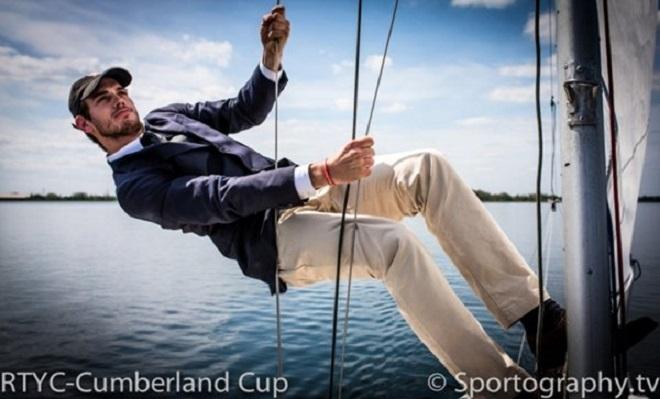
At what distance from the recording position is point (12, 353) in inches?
389

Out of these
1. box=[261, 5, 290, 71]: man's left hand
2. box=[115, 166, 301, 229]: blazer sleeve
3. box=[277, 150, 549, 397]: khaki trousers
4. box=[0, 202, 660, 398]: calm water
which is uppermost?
box=[261, 5, 290, 71]: man's left hand

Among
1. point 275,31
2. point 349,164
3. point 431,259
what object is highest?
point 275,31

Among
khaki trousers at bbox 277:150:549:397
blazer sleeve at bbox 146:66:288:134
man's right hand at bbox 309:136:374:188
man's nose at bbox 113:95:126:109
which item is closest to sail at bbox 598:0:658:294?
khaki trousers at bbox 277:150:549:397

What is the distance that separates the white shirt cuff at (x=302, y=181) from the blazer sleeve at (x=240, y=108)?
1147 mm

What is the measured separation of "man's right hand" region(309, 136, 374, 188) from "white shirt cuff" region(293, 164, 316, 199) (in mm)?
19

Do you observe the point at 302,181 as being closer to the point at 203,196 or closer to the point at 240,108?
the point at 203,196

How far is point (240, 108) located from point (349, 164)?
55.7 inches

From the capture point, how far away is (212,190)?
1.85 m

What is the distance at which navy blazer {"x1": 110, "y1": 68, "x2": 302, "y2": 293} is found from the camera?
179cm

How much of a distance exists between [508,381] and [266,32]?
2.10 m

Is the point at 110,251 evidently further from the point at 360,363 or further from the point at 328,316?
the point at 360,363

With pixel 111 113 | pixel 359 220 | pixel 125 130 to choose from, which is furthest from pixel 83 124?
pixel 359 220

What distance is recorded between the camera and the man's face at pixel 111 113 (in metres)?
2.70

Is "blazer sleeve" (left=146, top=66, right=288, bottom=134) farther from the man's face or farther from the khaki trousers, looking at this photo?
the khaki trousers
